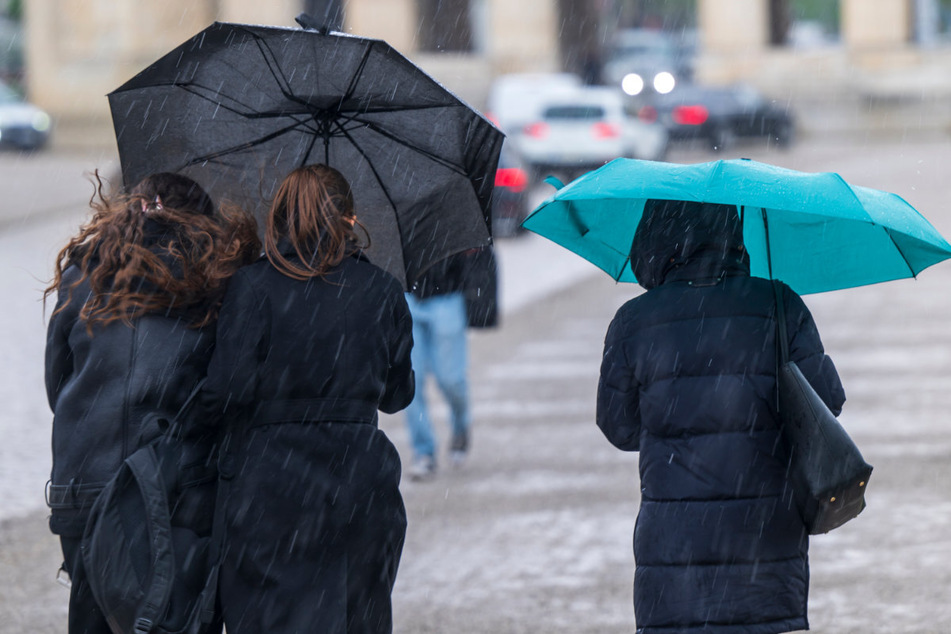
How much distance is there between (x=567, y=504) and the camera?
24.6 ft

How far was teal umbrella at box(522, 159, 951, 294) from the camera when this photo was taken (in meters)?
3.64

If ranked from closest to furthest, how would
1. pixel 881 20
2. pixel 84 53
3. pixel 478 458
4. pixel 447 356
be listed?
pixel 447 356 < pixel 478 458 < pixel 84 53 < pixel 881 20

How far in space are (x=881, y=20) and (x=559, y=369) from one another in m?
33.7

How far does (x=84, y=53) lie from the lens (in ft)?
124

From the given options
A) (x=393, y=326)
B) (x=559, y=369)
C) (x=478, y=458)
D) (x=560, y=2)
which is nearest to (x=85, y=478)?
(x=393, y=326)

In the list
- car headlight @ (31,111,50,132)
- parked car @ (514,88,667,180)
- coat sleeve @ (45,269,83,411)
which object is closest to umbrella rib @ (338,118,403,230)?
coat sleeve @ (45,269,83,411)

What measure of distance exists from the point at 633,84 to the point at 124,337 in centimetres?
3766

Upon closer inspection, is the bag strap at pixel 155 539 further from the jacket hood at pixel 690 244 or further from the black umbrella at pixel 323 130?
the jacket hood at pixel 690 244

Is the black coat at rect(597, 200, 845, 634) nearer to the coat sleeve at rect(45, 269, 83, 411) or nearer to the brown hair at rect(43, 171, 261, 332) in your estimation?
the brown hair at rect(43, 171, 261, 332)

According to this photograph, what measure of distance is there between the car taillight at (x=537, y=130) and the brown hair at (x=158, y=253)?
2398cm

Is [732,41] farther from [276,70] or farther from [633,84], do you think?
[276,70]

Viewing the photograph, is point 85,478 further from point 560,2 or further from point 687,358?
point 560,2

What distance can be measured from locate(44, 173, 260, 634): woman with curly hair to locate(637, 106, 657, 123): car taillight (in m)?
26.4

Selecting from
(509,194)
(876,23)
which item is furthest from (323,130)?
(876,23)
